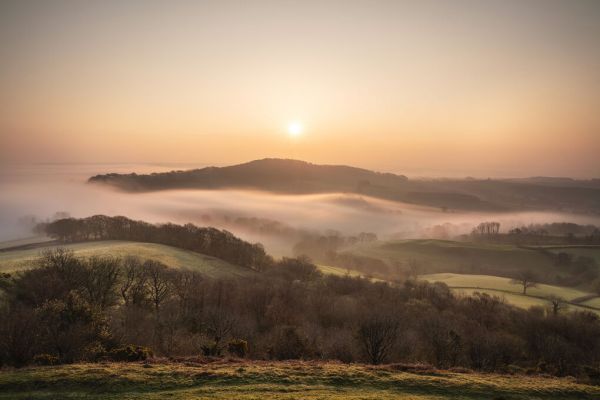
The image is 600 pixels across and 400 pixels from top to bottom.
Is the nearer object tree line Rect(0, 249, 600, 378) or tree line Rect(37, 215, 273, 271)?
tree line Rect(0, 249, 600, 378)

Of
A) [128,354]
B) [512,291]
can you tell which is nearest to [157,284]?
[128,354]

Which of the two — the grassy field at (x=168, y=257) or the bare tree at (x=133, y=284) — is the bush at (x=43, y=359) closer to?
the bare tree at (x=133, y=284)

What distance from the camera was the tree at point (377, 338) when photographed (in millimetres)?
50312

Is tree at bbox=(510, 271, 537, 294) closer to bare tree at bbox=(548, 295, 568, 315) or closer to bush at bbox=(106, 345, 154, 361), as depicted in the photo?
bare tree at bbox=(548, 295, 568, 315)

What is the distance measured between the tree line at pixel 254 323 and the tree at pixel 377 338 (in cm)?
18

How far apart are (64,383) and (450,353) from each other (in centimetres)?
4876

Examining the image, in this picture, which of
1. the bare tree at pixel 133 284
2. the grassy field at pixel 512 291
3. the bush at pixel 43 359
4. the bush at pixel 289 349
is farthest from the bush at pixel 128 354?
the grassy field at pixel 512 291

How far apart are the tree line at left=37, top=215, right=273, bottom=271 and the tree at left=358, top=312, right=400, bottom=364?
8489 cm

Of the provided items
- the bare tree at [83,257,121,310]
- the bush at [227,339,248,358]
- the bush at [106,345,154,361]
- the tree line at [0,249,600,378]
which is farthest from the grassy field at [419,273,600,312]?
the bush at [106,345,154,361]

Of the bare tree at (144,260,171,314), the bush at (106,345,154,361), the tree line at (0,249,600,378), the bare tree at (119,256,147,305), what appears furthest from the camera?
the bare tree at (144,260,171,314)

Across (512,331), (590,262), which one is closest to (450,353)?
(512,331)

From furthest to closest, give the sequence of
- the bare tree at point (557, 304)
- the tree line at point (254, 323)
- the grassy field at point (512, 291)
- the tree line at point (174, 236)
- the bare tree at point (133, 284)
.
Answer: the tree line at point (174, 236), the grassy field at point (512, 291), the bare tree at point (557, 304), the bare tree at point (133, 284), the tree line at point (254, 323)

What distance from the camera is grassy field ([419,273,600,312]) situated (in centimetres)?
11712

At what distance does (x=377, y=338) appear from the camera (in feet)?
170
